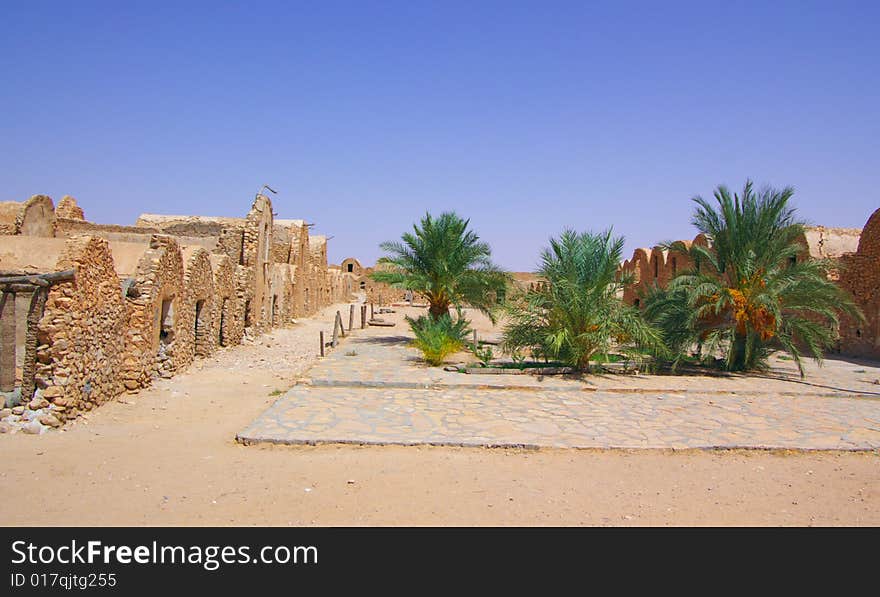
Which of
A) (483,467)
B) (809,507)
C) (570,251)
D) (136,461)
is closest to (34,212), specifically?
(136,461)

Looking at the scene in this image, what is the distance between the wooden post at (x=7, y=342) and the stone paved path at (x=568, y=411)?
3.74 meters

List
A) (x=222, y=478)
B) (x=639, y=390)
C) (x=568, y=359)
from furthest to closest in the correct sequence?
(x=568, y=359) < (x=639, y=390) < (x=222, y=478)

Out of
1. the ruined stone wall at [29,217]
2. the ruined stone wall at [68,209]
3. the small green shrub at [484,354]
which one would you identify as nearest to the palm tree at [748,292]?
the small green shrub at [484,354]

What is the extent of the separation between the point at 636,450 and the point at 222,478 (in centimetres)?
448

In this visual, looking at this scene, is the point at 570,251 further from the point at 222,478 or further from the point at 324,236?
the point at 324,236

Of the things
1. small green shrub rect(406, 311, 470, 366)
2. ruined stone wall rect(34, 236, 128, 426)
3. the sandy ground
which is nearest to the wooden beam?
ruined stone wall rect(34, 236, 128, 426)

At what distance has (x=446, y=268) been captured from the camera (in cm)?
1667

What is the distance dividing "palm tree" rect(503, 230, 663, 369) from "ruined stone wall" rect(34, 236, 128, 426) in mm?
7018

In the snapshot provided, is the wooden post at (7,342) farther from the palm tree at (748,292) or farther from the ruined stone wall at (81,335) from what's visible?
the palm tree at (748,292)

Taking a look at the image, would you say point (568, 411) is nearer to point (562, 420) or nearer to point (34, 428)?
point (562, 420)

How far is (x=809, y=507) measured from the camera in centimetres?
517

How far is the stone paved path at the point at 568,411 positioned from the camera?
277 inches

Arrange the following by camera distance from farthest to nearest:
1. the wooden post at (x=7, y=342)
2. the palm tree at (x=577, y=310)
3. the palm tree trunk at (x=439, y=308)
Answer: the palm tree trunk at (x=439, y=308) < the palm tree at (x=577, y=310) < the wooden post at (x=7, y=342)

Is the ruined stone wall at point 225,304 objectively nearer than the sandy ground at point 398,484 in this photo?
No
